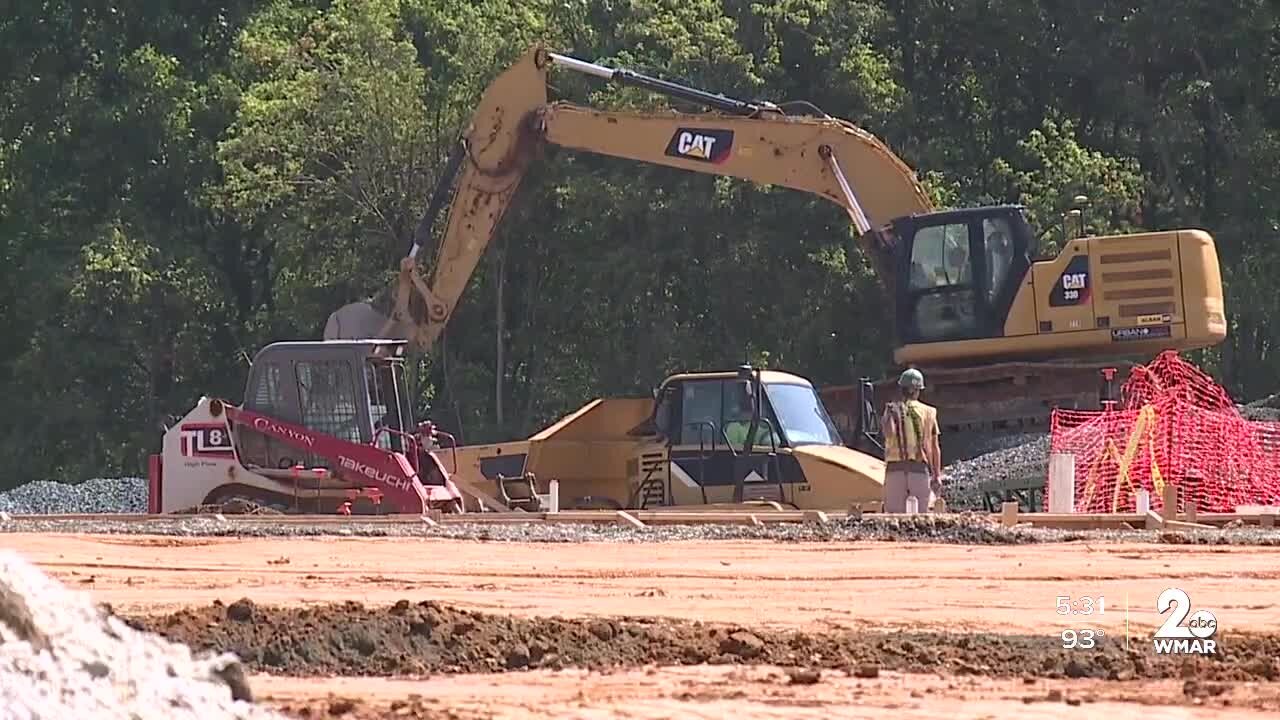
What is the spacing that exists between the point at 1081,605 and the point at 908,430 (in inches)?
257

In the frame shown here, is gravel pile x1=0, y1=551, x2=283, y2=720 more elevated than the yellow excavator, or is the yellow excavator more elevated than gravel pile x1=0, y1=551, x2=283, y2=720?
the yellow excavator

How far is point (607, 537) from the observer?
20516 millimetres

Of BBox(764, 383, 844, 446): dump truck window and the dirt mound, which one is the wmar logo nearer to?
BBox(764, 383, 844, 446): dump truck window

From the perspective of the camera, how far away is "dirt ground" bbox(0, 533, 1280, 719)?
10406 millimetres

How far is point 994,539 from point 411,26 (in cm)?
2943

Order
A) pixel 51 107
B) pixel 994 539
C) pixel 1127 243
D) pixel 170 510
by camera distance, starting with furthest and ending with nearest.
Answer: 1. pixel 51 107
2. pixel 1127 243
3. pixel 170 510
4. pixel 994 539

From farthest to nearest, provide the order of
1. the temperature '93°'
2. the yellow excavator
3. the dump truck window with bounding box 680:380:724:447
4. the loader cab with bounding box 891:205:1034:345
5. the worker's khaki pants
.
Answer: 1. the loader cab with bounding box 891:205:1034:345
2. the yellow excavator
3. the dump truck window with bounding box 680:380:724:447
4. the worker's khaki pants
5. the temperature '93°'

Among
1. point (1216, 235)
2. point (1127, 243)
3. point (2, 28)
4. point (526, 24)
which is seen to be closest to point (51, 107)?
point (2, 28)

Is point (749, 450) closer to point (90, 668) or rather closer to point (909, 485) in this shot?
point (909, 485)

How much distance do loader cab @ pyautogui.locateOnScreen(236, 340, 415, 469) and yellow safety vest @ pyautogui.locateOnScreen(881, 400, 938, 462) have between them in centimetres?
675

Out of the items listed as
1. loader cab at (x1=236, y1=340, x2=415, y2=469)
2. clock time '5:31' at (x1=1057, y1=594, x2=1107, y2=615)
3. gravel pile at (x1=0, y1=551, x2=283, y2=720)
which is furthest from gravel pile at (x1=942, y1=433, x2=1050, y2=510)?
gravel pile at (x1=0, y1=551, x2=283, y2=720)

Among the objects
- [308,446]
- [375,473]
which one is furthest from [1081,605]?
[308,446]

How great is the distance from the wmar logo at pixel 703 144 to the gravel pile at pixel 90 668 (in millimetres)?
21445

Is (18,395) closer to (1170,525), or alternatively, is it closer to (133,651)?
(1170,525)
